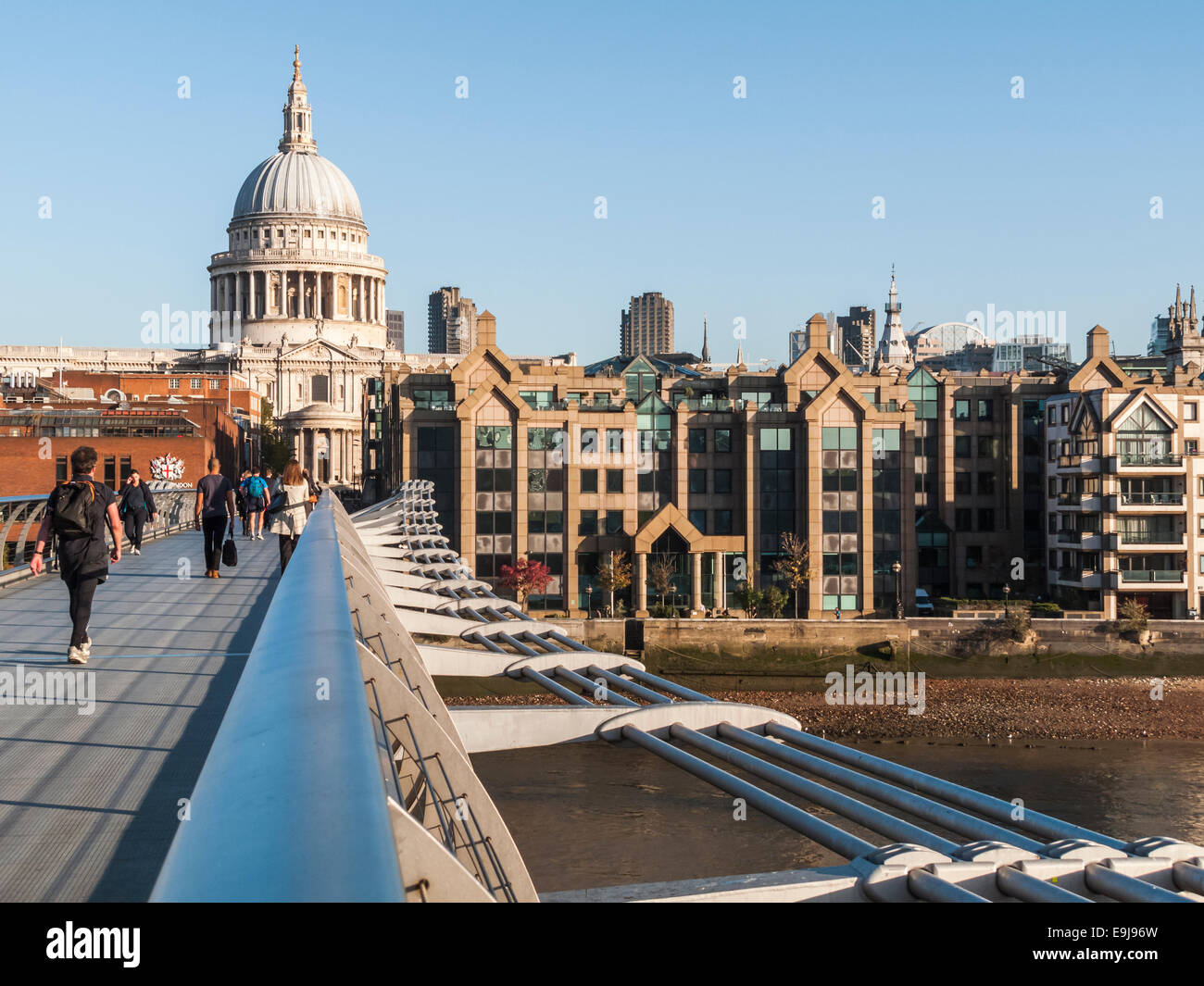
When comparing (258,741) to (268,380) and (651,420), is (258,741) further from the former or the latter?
(268,380)

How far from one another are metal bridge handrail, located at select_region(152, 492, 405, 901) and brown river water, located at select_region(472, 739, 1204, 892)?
21820 mm

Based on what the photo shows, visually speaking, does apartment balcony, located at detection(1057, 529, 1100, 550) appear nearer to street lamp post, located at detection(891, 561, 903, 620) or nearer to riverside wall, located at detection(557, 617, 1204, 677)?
riverside wall, located at detection(557, 617, 1204, 677)

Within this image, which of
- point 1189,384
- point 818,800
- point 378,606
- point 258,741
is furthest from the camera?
point 1189,384

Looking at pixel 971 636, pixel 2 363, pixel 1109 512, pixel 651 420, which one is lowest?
pixel 971 636

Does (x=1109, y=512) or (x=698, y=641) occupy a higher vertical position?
(x=1109, y=512)

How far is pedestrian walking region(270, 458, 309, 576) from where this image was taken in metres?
15.1

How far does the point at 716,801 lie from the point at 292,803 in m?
32.1

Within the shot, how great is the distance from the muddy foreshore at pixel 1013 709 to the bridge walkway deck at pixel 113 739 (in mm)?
29760

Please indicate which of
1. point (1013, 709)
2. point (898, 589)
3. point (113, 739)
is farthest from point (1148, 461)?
point (113, 739)

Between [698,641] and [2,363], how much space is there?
104062 mm

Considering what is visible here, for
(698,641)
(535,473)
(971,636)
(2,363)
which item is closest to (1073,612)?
(971,636)

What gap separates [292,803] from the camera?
1.95 meters

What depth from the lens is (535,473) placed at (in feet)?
167
